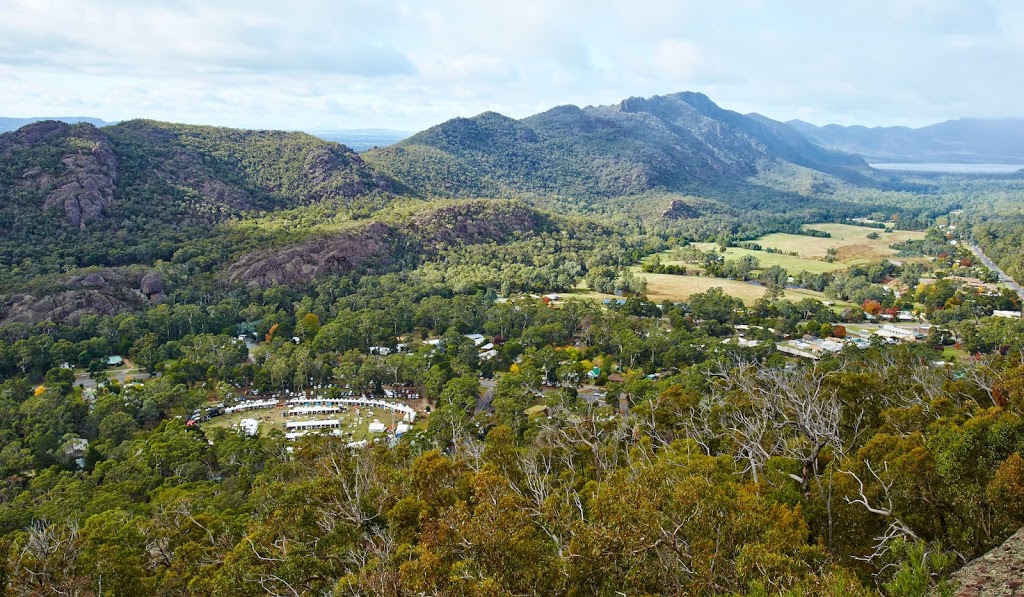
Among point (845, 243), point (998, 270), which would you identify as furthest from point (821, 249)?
point (998, 270)

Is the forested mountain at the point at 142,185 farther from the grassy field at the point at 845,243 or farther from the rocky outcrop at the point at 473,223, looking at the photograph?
the grassy field at the point at 845,243

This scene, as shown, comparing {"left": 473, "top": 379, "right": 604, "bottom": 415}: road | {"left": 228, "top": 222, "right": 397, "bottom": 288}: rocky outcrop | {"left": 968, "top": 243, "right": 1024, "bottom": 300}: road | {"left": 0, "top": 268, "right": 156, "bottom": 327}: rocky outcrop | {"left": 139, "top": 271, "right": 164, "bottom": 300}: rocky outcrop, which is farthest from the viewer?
{"left": 968, "top": 243, "right": 1024, "bottom": 300}: road

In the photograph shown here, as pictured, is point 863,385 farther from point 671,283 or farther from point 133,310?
point 133,310

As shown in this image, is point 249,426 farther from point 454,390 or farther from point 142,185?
point 142,185

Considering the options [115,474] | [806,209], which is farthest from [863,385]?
[806,209]

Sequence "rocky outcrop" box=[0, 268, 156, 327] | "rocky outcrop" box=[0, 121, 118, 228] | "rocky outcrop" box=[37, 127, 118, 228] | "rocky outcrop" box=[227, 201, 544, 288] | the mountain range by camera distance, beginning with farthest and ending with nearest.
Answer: "rocky outcrop" box=[0, 121, 118, 228] < "rocky outcrop" box=[37, 127, 118, 228] < "rocky outcrop" box=[227, 201, 544, 288] < the mountain range < "rocky outcrop" box=[0, 268, 156, 327]

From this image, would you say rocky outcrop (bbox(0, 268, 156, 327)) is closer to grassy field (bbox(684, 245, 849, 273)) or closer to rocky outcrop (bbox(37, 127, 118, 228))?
rocky outcrop (bbox(37, 127, 118, 228))

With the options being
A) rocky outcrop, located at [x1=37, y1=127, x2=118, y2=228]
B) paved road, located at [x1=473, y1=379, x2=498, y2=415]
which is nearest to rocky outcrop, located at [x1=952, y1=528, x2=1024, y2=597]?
paved road, located at [x1=473, y1=379, x2=498, y2=415]

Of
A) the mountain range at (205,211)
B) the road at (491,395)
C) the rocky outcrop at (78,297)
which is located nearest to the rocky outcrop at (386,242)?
the mountain range at (205,211)
